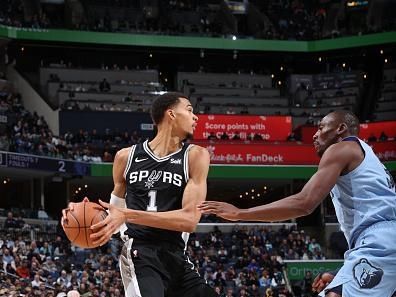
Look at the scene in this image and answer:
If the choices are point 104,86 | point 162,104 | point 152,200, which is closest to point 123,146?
point 104,86

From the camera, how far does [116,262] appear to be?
96.0 feet

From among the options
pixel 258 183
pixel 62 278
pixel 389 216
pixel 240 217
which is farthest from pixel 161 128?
pixel 258 183

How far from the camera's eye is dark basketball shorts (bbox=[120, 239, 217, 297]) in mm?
7074

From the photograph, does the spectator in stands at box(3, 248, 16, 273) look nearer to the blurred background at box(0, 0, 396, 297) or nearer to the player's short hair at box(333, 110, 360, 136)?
the blurred background at box(0, 0, 396, 297)

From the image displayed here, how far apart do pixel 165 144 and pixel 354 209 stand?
1832mm

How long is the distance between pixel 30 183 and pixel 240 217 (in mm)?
38221

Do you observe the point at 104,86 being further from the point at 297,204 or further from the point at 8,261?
the point at 297,204

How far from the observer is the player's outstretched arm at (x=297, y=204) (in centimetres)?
604

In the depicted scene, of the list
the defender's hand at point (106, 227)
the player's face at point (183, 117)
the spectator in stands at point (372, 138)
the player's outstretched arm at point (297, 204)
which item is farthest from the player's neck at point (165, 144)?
the spectator in stands at point (372, 138)

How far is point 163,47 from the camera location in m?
49.9

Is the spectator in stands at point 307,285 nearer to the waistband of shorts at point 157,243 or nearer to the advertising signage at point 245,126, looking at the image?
the advertising signage at point 245,126

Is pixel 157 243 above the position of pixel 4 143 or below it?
above

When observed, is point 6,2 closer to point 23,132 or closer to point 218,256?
point 23,132

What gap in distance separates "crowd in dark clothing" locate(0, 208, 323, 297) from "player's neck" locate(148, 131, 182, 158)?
14.1 m
